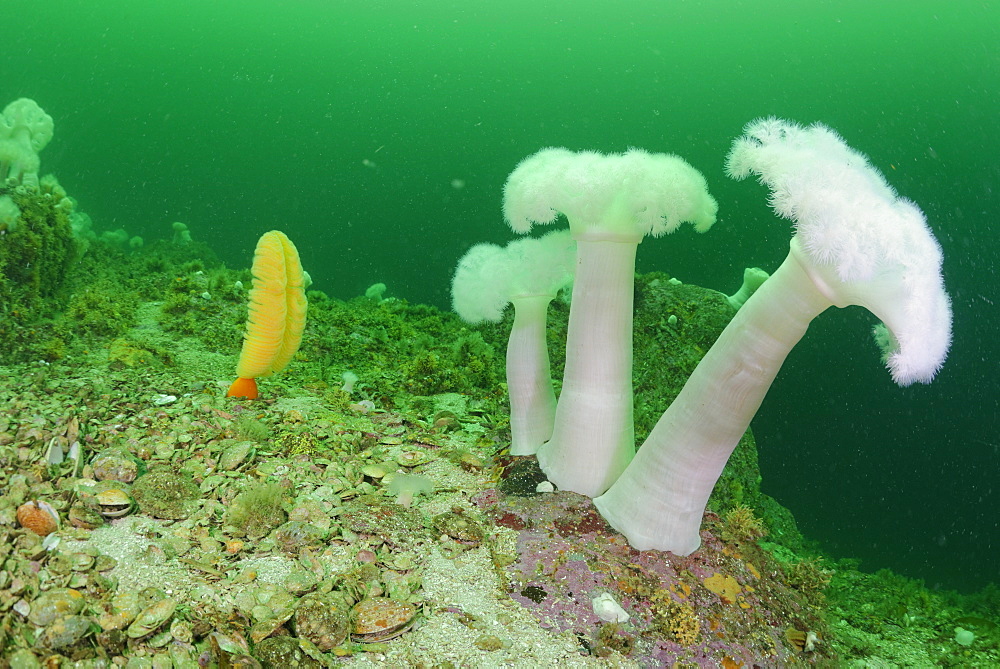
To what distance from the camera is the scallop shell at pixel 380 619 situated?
195 centimetres

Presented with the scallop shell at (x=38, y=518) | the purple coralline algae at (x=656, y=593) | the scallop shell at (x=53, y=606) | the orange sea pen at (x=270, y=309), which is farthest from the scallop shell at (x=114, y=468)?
the purple coralline algae at (x=656, y=593)

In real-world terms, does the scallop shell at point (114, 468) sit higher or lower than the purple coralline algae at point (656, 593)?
higher

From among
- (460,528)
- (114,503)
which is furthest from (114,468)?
(460,528)

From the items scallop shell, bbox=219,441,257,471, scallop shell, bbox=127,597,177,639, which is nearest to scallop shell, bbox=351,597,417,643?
scallop shell, bbox=127,597,177,639

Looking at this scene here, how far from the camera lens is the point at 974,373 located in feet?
25.4

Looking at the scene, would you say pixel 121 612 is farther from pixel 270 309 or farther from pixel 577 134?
pixel 577 134

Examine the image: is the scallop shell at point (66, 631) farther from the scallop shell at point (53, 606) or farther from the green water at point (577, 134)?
the green water at point (577, 134)

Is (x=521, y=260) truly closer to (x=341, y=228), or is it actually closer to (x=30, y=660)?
(x=30, y=660)

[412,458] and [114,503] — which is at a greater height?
[114,503]

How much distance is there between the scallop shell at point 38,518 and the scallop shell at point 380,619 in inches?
53.5

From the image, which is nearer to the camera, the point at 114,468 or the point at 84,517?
the point at 84,517

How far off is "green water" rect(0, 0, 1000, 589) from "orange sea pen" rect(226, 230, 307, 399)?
555 centimetres

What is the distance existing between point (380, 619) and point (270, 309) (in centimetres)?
260

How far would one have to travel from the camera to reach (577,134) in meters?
20.1
